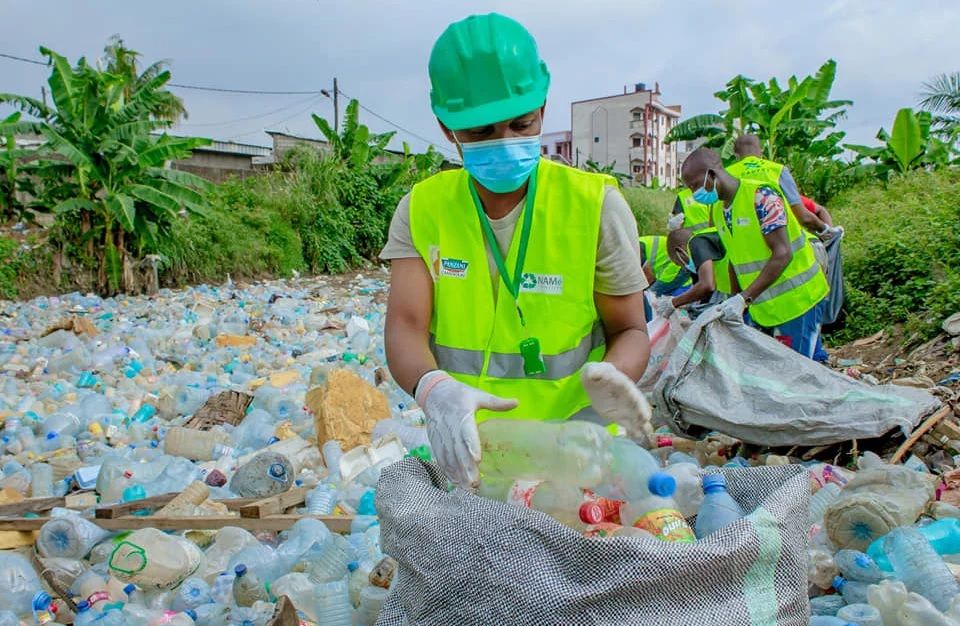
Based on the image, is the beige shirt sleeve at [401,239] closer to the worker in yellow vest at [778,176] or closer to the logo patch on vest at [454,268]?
the logo patch on vest at [454,268]

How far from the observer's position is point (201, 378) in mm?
5797

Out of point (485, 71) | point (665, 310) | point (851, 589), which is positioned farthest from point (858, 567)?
point (665, 310)

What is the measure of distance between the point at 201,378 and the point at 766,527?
5.30 meters

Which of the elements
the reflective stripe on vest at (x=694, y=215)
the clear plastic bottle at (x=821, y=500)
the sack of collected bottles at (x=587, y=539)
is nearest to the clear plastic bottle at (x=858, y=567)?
the clear plastic bottle at (x=821, y=500)

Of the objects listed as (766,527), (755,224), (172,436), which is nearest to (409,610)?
(766,527)

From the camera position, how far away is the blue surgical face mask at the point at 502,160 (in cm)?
169

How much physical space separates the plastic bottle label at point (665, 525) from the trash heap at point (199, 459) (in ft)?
3.15

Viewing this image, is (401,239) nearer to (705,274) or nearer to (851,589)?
(851,589)

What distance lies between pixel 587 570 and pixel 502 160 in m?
0.95

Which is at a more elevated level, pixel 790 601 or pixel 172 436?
pixel 790 601

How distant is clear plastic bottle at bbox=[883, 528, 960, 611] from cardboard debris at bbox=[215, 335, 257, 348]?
597 centimetres

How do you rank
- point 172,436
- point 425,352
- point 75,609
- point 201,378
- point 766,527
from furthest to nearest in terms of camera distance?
point 201,378, point 172,436, point 75,609, point 425,352, point 766,527

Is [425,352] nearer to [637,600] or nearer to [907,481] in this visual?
[637,600]

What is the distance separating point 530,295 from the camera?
1.70 metres
